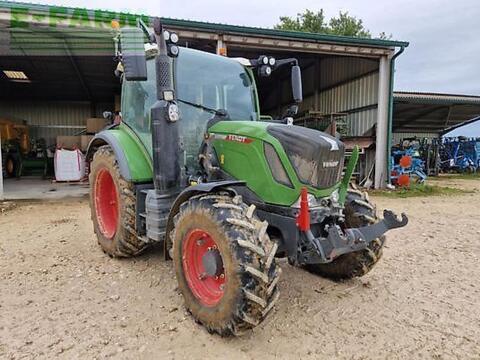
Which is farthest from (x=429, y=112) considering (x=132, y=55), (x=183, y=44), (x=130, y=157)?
(x=132, y=55)

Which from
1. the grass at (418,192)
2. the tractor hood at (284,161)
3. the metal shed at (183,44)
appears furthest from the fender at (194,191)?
the grass at (418,192)

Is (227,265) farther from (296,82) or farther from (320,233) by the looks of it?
(296,82)

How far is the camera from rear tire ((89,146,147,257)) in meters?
3.62

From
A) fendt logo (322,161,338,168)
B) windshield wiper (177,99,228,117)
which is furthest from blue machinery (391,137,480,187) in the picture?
fendt logo (322,161,338,168)

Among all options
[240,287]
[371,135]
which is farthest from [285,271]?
[371,135]

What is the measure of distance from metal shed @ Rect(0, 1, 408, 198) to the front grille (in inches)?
83.1

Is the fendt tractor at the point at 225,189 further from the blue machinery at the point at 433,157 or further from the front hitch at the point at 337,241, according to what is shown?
the blue machinery at the point at 433,157

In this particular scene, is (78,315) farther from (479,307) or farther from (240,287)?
(479,307)

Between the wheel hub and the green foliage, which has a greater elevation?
the green foliage

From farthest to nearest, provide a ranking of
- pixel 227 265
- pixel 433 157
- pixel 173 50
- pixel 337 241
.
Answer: pixel 433 157, pixel 173 50, pixel 337 241, pixel 227 265

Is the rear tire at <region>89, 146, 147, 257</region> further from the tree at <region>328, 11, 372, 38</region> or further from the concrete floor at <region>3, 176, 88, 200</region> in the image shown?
the tree at <region>328, 11, 372, 38</region>

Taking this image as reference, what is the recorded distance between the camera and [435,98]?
48.4 feet

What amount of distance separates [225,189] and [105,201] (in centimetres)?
228

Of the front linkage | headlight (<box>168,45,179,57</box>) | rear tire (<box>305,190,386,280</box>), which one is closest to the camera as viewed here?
the front linkage
